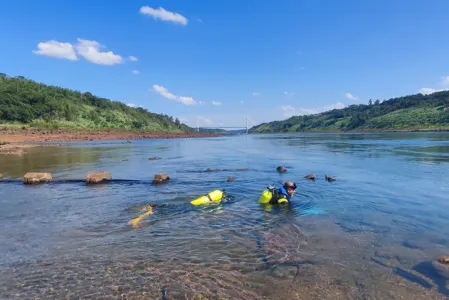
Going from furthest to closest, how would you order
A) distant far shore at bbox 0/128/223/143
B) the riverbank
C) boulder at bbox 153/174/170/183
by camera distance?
distant far shore at bbox 0/128/223/143, the riverbank, boulder at bbox 153/174/170/183

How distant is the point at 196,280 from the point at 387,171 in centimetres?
2315

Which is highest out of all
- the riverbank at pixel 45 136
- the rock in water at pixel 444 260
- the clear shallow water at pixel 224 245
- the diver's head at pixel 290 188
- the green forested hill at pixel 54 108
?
the green forested hill at pixel 54 108

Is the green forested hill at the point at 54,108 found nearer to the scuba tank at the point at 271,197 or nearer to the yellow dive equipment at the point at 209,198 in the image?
the yellow dive equipment at the point at 209,198

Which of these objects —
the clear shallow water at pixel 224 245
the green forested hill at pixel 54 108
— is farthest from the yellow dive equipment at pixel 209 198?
the green forested hill at pixel 54 108

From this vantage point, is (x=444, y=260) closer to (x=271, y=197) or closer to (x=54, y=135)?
(x=271, y=197)

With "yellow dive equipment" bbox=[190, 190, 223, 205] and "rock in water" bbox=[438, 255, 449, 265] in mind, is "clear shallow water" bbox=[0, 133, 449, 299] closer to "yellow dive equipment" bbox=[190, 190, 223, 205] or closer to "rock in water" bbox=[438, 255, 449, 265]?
"rock in water" bbox=[438, 255, 449, 265]

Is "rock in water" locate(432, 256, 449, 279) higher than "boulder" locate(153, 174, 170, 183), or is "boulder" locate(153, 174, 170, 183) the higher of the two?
"boulder" locate(153, 174, 170, 183)

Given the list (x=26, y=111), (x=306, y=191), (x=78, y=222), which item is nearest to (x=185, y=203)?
(x=78, y=222)

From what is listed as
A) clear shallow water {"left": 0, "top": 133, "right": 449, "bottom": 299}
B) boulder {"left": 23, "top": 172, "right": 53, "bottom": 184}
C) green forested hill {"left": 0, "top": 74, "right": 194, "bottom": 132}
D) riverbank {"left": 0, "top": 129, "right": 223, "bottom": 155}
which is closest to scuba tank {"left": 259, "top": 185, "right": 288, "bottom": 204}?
clear shallow water {"left": 0, "top": 133, "right": 449, "bottom": 299}

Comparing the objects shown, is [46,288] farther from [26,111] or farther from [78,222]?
[26,111]

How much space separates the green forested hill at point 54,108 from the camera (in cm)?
8931

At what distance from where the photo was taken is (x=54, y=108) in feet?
329

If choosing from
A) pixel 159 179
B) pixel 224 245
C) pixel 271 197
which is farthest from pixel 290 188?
pixel 159 179

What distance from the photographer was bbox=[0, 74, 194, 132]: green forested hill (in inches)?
3516
